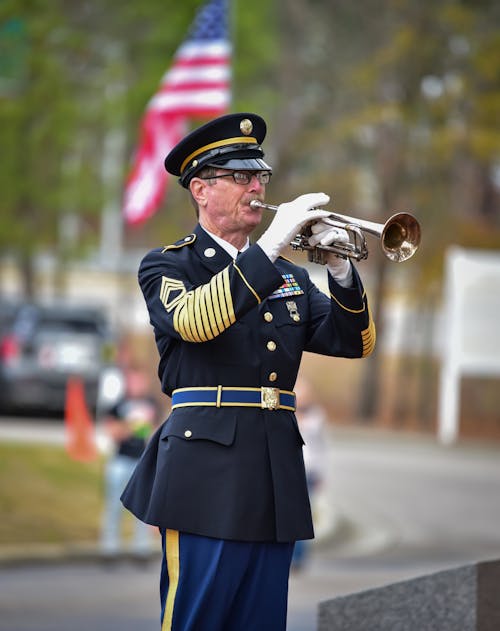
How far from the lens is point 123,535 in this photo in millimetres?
14266

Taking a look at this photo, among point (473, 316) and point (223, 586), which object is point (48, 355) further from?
point (223, 586)

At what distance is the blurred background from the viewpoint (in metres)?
22.7

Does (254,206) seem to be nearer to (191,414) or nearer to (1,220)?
(191,414)

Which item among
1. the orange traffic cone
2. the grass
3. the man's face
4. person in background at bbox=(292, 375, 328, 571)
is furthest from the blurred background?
the man's face

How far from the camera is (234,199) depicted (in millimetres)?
4656

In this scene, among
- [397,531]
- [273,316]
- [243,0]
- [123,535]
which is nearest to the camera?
[273,316]

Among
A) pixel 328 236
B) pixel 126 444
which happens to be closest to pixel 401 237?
pixel 328 236

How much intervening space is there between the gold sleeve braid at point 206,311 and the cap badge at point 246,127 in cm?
55

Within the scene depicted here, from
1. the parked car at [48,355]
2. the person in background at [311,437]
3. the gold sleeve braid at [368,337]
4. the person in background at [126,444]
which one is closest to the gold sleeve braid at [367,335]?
the gold sleeve braid at [368,337]

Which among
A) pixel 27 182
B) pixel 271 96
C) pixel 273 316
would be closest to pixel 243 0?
pixel 271 96

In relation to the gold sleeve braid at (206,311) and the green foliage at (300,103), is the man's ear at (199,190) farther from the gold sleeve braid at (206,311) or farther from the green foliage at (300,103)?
the green foliage at (300,103)

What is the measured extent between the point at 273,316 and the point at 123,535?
983 cm

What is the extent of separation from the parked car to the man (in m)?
16.7

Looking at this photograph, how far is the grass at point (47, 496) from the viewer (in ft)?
44.2
